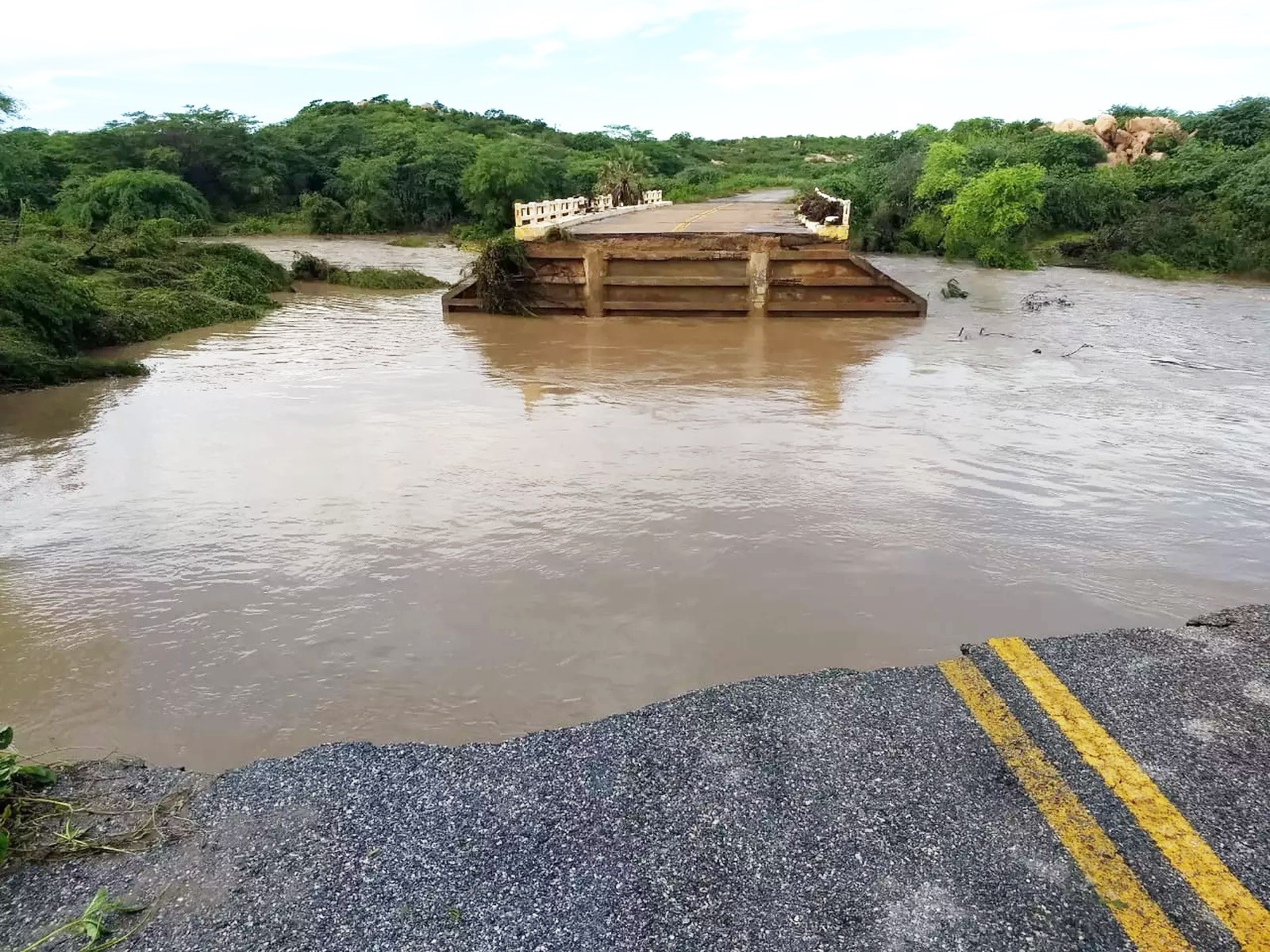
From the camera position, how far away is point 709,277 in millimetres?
16812

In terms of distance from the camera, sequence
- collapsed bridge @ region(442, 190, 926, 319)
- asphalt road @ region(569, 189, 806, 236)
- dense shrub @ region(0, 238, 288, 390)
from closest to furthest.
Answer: dense shrub @ region(0, 238, 288, 390)
collapsed bridge @ region(442, 190, 926, 319)
asphalt road @ region(569, 189, 806, 236)

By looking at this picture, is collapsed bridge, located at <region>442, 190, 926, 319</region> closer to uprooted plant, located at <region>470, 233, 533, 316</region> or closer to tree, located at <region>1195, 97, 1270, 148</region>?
uprooted plant, located at <region>470, 233, 533, 316</region>

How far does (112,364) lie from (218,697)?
1006 cm

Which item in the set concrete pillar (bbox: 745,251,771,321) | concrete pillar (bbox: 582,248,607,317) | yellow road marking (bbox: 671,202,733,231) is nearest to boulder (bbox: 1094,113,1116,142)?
yellow road marking (bbox: 671,202,733,231)

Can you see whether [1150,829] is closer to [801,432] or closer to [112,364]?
[801,432]

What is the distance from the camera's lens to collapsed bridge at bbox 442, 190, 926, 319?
16750mm

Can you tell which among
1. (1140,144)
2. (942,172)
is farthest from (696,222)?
(1140,144)

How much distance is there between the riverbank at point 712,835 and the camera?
2738 mm

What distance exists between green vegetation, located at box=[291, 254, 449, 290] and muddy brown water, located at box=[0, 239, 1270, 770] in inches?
390

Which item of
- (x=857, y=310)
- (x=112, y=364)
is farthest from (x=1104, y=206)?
(x=112, y=364)

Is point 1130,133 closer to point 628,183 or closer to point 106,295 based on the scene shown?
point 628,183

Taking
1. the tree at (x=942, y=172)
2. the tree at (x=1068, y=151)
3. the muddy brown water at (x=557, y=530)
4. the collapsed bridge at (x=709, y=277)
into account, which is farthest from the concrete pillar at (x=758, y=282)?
the tree at (x=1068, y=151)

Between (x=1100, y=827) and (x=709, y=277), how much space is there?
1466 centimetres

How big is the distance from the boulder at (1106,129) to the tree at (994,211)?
14724mm
